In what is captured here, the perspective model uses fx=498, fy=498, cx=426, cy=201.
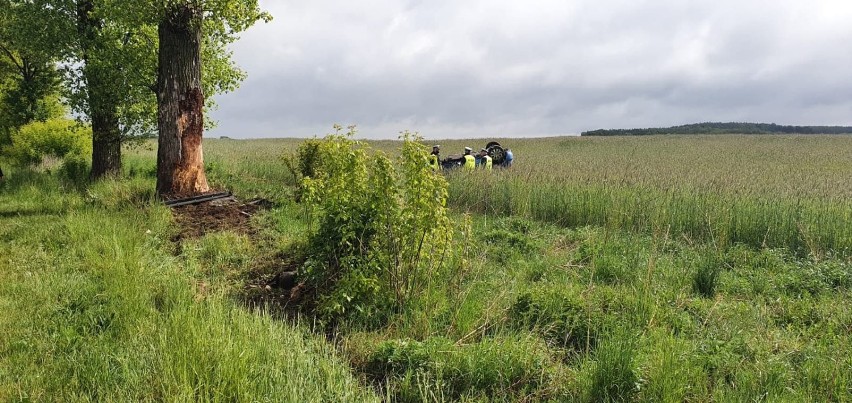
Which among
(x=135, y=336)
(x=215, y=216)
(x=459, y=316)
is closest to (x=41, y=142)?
(x=215, y=216)

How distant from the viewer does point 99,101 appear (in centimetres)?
1155

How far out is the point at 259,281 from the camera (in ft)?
18.7

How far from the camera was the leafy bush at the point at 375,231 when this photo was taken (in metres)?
4.35

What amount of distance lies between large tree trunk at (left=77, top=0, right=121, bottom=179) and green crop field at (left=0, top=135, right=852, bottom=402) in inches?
162

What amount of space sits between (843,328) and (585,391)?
115 inches

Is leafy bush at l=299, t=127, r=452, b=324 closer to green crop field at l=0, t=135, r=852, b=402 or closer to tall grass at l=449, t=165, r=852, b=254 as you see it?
green crop field at l=0, t=135, r=852, b=402

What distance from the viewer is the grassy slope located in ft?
9.91

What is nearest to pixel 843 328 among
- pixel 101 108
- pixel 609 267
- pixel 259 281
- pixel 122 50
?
pixel 609 267

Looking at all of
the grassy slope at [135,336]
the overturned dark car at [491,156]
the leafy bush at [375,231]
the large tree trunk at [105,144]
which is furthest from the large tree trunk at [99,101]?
the overturned dark car at [491,156]

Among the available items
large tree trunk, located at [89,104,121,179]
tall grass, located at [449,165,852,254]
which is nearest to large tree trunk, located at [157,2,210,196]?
large tree trunk, located at [89,104,121,179]

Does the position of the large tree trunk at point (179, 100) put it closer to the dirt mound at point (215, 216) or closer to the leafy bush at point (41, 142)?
the dirt mound at point (215, 216)

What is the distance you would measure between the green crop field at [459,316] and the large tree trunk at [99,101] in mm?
4111

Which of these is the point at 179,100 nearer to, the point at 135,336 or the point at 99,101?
the point at 99,101

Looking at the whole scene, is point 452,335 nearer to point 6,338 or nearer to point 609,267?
point 609,267
